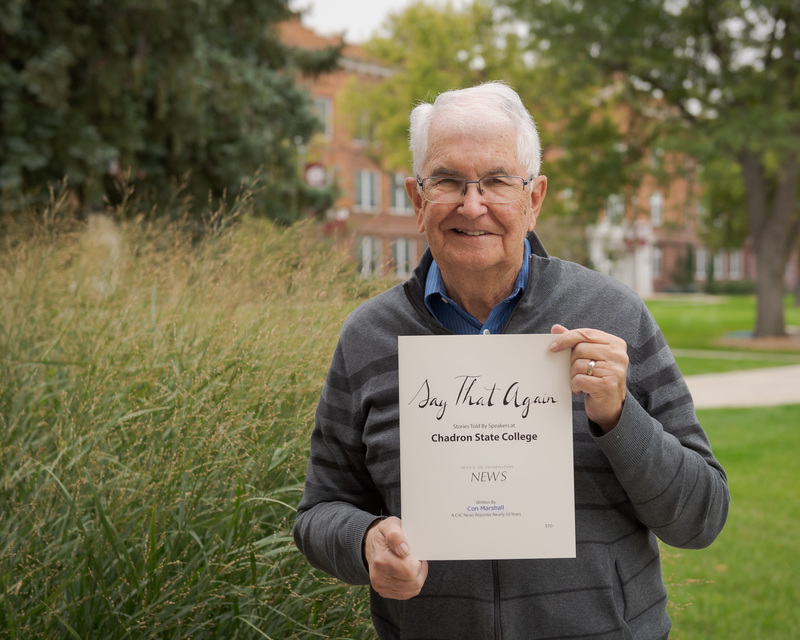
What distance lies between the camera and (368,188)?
43.8 m

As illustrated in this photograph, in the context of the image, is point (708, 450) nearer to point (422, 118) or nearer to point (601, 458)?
point (601, 458)

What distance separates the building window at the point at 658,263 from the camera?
5891cm

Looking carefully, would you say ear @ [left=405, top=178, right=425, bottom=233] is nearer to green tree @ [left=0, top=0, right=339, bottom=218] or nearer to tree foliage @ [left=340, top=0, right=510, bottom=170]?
green tree @ [left=0, top=0, right=339, bottom=218]

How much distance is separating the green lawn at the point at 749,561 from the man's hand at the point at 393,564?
1628mm

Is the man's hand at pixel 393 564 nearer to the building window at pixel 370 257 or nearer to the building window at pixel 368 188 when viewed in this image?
the building window at pixel 370 257

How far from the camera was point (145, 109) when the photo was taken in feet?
35.9

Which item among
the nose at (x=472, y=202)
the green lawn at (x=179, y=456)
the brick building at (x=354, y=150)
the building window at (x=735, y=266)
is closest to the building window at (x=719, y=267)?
the building window at (x=735, y=266)

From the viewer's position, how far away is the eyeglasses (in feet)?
5.87

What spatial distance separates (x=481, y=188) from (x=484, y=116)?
5.7 inches

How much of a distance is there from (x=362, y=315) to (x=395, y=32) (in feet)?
99.2

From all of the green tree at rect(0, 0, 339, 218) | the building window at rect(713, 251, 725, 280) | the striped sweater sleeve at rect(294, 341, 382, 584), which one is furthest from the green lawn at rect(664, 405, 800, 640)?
the building window at rect(713, 251, 725, 280)

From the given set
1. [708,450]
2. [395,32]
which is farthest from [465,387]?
[395,32]

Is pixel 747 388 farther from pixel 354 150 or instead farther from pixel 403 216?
→ pixel 403 216

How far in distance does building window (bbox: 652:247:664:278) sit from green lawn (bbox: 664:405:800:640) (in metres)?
52.8
